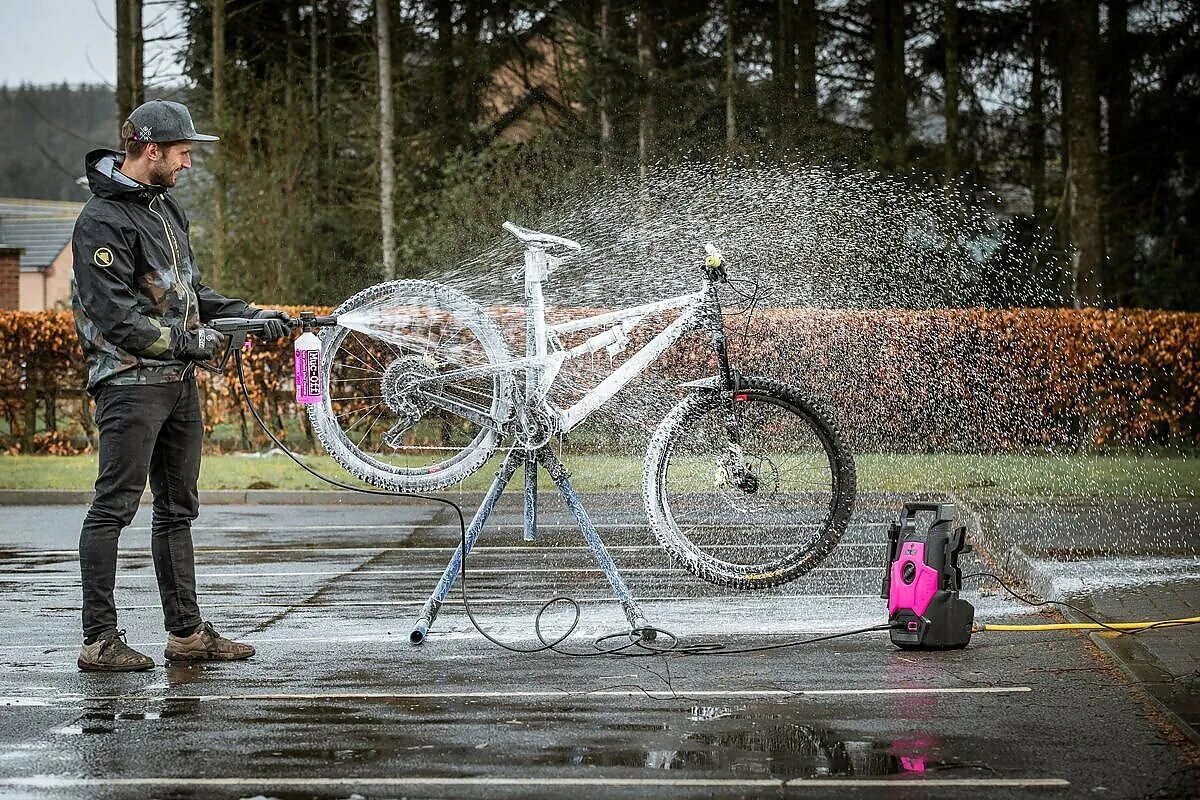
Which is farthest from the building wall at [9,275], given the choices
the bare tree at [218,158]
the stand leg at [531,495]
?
the stand leg at [531,495]

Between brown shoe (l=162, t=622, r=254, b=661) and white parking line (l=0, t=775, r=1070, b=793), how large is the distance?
1.98m

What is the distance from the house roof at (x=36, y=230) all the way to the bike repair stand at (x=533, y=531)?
50812 mm

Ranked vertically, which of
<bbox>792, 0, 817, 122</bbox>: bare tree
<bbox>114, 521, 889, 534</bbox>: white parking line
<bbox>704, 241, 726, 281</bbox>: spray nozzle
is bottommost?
<bbox>114, 521, 889, 534</bbox>: white parking line

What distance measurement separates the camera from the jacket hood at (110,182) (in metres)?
6.76

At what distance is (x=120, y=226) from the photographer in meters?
6.67

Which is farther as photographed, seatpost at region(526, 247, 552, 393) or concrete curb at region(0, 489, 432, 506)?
concrete curb at region(0, 489, 432, 506)

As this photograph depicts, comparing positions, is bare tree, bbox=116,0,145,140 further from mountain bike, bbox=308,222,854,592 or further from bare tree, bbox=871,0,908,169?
mountain bike, bbox=308,222,854,592

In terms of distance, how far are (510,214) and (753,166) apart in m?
3.91

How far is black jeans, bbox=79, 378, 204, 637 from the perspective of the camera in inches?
266

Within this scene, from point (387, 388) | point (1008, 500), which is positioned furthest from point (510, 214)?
point (387, 388)

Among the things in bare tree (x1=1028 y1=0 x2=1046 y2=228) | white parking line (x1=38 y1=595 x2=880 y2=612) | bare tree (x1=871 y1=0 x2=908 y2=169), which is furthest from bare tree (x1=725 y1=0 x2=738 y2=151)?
white parking line (x1=38 y1=595 x2=880 y2=612)

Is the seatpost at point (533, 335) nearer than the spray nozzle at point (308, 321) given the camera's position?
No

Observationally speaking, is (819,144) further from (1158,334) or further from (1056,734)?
(1056,734)

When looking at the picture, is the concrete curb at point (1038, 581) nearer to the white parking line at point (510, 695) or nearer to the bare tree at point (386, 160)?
the white parking line at point (510, 695)
